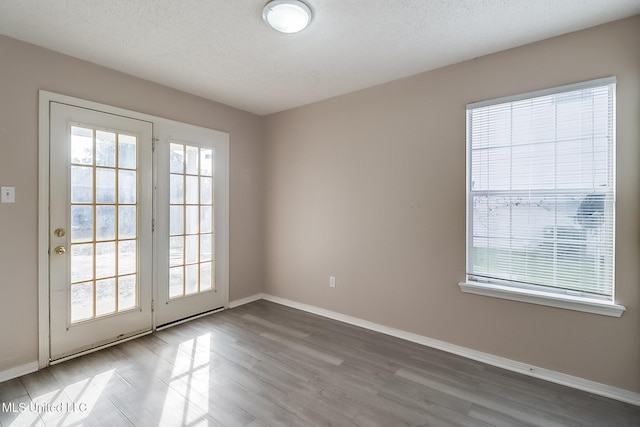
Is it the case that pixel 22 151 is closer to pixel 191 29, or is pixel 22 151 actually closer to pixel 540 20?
pixel 191 29

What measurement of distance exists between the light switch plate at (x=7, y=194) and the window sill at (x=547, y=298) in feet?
12.3

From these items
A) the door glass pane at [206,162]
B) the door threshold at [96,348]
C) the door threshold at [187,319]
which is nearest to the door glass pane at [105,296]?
the door threshold at [96,348]

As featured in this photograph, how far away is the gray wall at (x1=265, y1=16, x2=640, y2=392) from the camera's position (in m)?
2.07

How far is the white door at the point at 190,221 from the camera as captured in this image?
3.23 metres

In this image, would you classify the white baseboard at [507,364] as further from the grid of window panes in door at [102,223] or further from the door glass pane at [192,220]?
the grid of window panes in door at [102,223]

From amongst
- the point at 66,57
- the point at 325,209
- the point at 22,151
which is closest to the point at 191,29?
the point at 66,57

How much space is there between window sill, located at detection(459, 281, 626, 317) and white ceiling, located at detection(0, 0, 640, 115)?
199cm

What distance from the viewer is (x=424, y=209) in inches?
114

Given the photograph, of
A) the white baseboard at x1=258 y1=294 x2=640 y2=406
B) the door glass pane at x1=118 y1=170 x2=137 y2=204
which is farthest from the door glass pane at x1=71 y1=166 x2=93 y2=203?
the white baseboard at x1=258 y1=294 x2=640 y2=406

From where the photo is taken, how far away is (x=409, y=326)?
3000mm

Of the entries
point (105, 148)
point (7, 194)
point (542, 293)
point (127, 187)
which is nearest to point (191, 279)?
point (127, 187)

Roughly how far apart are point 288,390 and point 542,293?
210 cm

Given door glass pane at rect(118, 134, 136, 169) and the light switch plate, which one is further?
door glass pane at rect(118, 134, 136, 169)

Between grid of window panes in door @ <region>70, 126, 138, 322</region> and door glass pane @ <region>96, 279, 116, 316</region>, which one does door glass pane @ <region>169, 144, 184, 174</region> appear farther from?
door glass pane @ <region>96, 279, 116, 316</region>
